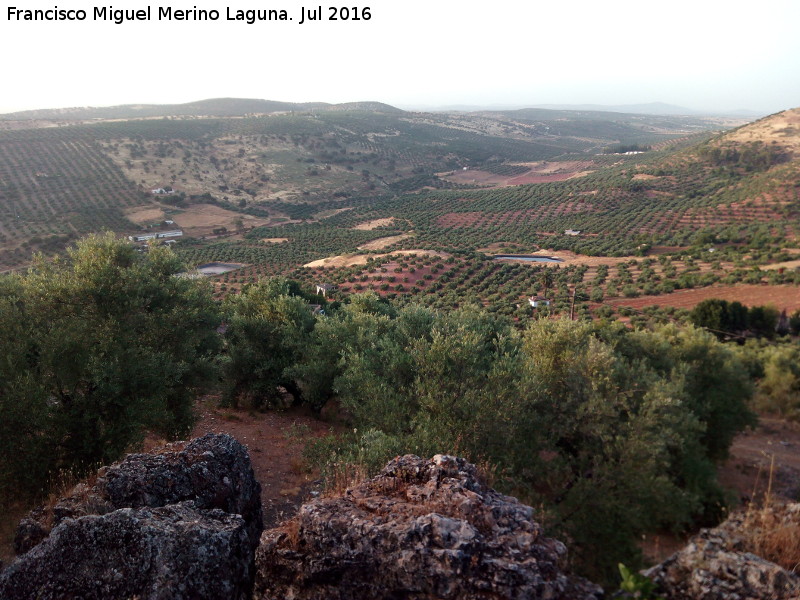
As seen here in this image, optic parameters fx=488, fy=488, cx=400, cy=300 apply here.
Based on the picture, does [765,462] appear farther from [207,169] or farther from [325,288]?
[207,169]

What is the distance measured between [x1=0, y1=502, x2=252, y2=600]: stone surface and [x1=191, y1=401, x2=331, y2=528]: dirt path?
3519mm

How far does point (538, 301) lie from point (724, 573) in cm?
4275

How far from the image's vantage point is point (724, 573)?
5406 millimetres

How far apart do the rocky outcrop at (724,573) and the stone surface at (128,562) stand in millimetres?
5124

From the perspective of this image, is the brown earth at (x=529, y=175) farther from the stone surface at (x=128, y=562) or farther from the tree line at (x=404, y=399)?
the stone surface at (x=128, y=562)

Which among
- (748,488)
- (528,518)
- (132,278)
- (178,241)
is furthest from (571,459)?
(178,241)

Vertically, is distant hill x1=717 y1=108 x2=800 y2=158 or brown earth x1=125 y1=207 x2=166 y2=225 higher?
distant hill x1=717 y1=108 x2=800 y2=158

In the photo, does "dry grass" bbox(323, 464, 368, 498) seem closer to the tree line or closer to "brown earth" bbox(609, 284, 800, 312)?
the tree line

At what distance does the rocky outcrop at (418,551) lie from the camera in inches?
205

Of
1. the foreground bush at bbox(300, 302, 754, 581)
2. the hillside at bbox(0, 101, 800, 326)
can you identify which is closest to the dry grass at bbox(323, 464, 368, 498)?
the foreground bush at bbox(300, 302, 754, 581)

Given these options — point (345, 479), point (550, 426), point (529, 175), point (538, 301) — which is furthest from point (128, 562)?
point (529, 175)

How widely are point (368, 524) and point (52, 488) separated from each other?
7370 mm

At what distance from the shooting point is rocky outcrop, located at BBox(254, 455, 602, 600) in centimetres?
521

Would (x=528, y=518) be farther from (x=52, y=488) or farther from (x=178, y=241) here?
(x=178, y=241)
